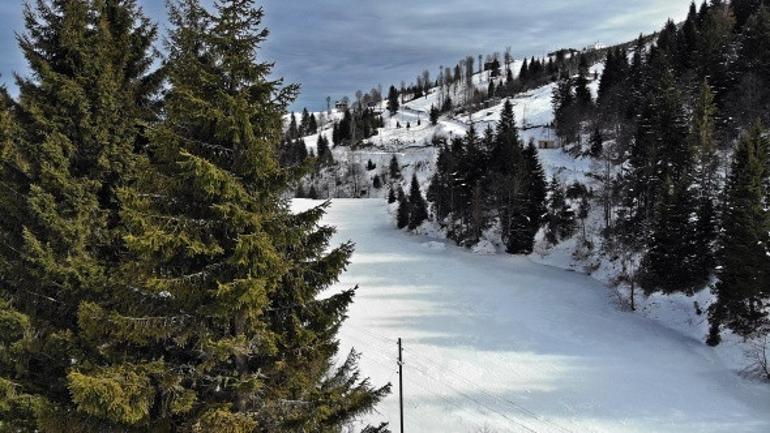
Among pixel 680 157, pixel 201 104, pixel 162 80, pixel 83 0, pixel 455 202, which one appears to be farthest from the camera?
pixel 455 202

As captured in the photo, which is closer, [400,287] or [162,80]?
[162,80]

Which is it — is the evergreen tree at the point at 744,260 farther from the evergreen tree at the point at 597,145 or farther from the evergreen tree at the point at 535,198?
the evergreen tree at the point at 597,145

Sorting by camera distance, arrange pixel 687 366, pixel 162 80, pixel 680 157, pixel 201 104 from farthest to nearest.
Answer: pixel 680 157
pixel 687 366
pixel 162 80
pixel 201 104

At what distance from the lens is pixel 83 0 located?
35.3ft

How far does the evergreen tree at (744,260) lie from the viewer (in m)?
25.4

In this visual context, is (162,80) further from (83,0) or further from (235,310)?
(235,310)

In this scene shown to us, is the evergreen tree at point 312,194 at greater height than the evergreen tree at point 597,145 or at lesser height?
lesser

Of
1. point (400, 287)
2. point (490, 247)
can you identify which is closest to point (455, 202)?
point (490, 247)

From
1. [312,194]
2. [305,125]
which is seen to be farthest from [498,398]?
[305,125]

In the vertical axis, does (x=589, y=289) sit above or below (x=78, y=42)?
below

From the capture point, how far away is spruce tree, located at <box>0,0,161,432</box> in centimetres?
980

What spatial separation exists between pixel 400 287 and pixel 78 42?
110 ft

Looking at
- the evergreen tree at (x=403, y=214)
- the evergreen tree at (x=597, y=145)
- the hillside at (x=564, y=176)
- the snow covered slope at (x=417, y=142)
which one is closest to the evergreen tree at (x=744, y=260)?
the hillside at (x=564, y=176)

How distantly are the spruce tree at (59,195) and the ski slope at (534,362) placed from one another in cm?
783
